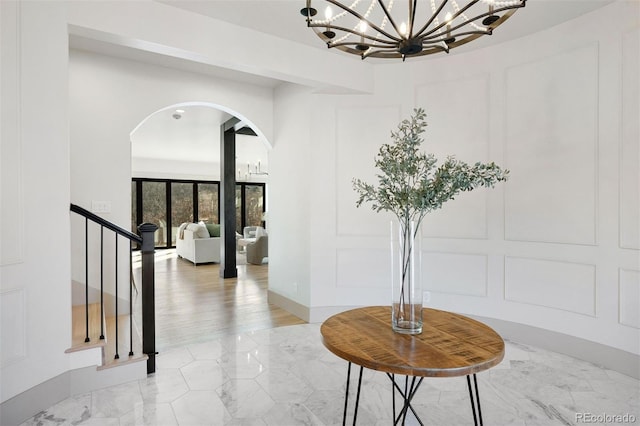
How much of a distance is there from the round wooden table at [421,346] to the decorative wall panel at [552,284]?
5.88 feet

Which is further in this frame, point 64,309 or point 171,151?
point 171,151

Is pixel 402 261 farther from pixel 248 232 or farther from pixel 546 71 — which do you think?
pixel 248 232

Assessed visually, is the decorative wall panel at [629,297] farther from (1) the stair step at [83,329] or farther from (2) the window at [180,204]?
(2) the window at [180,204]

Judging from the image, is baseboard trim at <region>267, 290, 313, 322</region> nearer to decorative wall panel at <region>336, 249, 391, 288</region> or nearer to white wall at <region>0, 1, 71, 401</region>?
decorative wall panel at <region>336, 249, 391, 288</region>

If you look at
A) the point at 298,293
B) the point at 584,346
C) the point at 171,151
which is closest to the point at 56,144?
the point at 298,293

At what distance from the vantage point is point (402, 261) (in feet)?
5.60

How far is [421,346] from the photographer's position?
1499 mm

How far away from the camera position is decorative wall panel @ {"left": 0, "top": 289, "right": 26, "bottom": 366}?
6.64 feet

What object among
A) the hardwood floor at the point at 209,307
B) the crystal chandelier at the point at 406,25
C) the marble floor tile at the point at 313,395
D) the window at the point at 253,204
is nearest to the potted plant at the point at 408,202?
the crystal chandelier at the point at 406,25

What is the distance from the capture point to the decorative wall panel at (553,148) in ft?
9.63

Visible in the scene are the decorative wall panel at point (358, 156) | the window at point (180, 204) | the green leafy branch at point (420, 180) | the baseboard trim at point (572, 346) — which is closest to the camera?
the green leafy branch at point (420, 180)

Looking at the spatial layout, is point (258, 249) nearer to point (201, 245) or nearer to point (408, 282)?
point (201, 245)

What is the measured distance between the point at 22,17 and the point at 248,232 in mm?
8097

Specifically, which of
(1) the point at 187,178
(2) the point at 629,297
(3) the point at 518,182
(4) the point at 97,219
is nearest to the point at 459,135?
(3) the point at 518,182
